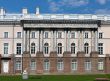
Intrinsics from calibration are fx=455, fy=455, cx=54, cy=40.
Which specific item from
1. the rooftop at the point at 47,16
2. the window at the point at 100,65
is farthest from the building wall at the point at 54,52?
the rooftop at the point at 47,16

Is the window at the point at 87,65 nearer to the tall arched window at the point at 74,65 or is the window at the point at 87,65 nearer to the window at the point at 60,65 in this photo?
the tall arched window at the point at 74,65

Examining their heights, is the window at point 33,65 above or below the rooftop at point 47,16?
below

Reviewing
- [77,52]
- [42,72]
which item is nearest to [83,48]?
[77,52]

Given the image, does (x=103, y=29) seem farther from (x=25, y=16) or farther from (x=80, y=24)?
(x=25, y=16)

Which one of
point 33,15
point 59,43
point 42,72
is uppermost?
point 33,15

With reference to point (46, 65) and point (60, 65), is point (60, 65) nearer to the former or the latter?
point (60, 65)

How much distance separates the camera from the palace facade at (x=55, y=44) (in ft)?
294

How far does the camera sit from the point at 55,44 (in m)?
90.8

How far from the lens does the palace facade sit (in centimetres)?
8956

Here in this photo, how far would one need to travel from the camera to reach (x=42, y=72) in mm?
88875

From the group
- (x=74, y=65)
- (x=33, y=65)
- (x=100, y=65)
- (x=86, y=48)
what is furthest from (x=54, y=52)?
(x=100, y=65)

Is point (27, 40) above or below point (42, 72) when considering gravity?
above

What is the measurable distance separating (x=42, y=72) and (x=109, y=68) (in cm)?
1337

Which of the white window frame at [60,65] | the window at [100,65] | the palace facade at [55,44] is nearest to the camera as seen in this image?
the palace facade at [55,44]
